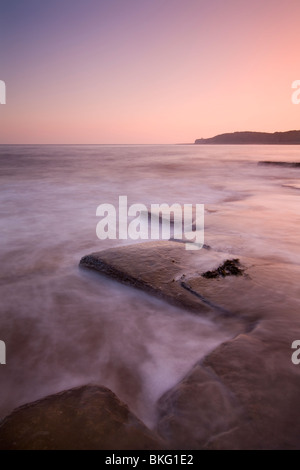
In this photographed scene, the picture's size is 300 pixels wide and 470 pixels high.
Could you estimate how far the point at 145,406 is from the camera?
141cm

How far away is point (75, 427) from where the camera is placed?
112 centimetres

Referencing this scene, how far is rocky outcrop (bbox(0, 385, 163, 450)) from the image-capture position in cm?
107

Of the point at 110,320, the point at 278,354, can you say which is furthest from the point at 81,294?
the point at 278,354

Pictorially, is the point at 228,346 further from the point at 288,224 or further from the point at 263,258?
the point at 288,224

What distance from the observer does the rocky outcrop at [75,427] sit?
1069 mm

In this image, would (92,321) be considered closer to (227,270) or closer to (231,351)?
(231,351)
